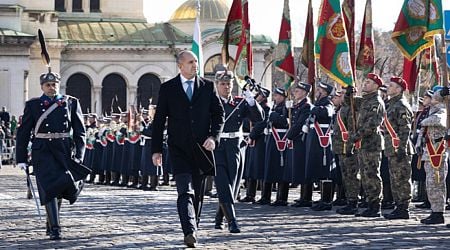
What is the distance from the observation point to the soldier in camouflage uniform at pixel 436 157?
1623 centimetres

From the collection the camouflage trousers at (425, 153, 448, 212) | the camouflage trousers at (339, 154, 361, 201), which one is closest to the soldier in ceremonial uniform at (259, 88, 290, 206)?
the camouflage trousers at (339, 154, 361, 201)

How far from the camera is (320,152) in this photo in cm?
1936

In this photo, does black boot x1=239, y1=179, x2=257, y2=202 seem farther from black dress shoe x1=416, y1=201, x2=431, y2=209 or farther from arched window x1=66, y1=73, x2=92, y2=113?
arched window x1=66, y1=73, x2=92, y2=113

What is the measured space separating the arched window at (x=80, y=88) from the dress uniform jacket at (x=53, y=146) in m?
49.4

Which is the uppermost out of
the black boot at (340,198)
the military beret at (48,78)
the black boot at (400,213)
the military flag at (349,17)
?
the military flag at (349,17)

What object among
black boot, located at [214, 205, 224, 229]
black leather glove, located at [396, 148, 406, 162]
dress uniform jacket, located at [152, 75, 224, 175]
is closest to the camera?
dress uniform jacket, located at [152, 75, 224, 175]

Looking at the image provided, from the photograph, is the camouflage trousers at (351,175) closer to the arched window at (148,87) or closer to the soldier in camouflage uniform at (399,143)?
the soldier in camouflage uniform at (399,143)

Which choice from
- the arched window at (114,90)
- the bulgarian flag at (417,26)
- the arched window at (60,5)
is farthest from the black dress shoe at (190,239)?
the arched window at (60,5)

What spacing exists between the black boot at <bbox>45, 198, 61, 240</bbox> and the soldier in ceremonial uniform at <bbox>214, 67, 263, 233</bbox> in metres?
1.89

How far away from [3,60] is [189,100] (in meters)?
46.2

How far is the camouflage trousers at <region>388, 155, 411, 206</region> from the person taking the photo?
17.3 metres

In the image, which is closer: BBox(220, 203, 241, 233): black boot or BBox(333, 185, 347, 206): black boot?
BBox(220, 203, 241, 233): black boot

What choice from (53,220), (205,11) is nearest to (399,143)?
(53,220)

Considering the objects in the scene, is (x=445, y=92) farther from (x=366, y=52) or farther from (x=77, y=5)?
(x=77, y=5)
